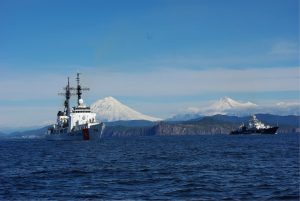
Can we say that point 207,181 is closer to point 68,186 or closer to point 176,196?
point 176,196

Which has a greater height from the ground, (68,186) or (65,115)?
(65,115)

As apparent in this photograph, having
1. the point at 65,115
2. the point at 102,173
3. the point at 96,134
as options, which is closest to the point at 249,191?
the point at 102,173

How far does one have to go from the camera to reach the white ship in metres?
158

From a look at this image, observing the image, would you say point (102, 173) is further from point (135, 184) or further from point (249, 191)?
point (249, 191)

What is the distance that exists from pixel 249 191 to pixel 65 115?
152668 millimetres

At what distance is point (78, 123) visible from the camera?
164 meters

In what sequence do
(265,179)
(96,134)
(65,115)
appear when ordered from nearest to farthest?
1. (265,179)
2. (96,134)
3. (65,115)

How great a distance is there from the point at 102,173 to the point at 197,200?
1803 centimetres

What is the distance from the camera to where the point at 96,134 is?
158000mm

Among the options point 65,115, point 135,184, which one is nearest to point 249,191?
point 135,184

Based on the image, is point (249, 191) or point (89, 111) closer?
point (249, 191)

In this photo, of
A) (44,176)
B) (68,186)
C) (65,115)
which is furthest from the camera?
(65,115)

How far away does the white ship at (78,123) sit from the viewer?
517 ft

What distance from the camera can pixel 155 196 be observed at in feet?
109
